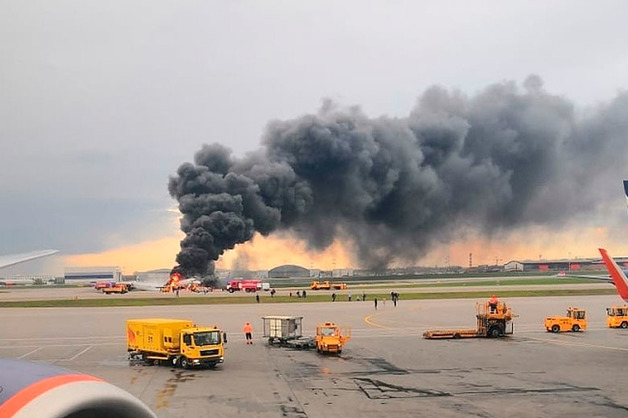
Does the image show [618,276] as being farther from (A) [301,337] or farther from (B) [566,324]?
(A) [301,337]

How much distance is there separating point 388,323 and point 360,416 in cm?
3229

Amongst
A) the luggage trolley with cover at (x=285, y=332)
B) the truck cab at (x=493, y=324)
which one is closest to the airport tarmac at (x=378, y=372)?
the luggage trolley with cover at (x=285, y=332)

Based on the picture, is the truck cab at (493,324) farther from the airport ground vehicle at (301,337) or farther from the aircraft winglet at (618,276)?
the aircraft winglet at (618,276)

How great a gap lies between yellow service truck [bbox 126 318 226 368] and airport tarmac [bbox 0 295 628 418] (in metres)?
0.79

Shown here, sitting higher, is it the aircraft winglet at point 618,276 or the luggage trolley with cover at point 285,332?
the aircraft winglet at point 618,276

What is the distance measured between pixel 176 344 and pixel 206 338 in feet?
5.65

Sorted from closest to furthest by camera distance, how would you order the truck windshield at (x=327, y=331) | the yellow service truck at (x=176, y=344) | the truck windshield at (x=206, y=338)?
the yellow service truck at (x=176, y=344) → the truck windshield at (x=206, y=338) → the truck windshield at (x=327, y=331)

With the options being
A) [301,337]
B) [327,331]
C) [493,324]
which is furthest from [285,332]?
[493,324]

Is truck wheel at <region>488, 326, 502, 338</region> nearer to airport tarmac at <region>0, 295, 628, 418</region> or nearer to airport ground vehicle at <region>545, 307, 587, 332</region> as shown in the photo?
airport tarmac at <region>0, 295, 628, 418</region>

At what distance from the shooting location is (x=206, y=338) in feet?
100.0

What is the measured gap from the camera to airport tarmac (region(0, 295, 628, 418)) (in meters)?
20.4

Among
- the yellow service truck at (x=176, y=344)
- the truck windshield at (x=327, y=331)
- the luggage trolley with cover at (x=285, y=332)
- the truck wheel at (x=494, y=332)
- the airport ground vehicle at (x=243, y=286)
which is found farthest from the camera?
the airport ground vehicle at (x=243, y=286)

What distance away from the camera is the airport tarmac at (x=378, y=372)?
20.4 meters

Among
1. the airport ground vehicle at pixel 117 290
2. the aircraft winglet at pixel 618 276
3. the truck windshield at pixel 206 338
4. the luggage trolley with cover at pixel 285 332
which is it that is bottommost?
the airport ground vehicle at pixel 117 290
